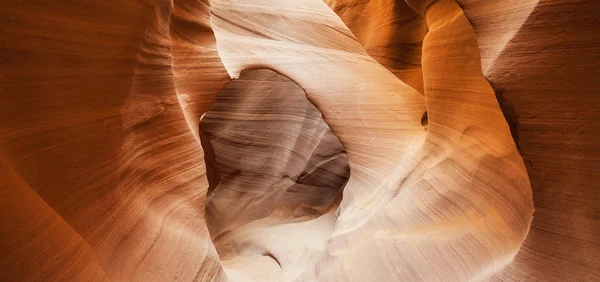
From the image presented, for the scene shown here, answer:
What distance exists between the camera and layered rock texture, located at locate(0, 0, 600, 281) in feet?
4.99

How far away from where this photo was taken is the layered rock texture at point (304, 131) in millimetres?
1521

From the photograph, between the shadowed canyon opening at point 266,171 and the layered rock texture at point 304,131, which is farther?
the shadowed canyon opening at point 266,171

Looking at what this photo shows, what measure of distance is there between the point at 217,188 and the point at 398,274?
3.46 m

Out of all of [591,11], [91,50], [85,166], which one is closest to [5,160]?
[85,166]

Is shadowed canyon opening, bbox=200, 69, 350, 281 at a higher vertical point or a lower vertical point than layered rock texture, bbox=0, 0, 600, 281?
lower

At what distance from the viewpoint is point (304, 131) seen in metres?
5.01

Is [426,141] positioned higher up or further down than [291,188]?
higher up

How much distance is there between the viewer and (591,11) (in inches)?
59.1

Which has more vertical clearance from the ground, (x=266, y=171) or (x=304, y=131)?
(x=304, y=131)

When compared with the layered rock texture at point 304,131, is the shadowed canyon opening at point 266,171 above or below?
below

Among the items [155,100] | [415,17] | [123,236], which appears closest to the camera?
[123,236]

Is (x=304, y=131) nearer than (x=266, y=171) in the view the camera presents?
Yes

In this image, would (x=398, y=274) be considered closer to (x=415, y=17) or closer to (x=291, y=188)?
(x=291, y=188)

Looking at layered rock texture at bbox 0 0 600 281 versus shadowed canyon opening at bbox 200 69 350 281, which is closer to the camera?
→ layered rock texture at bbox 0 0 600 281
